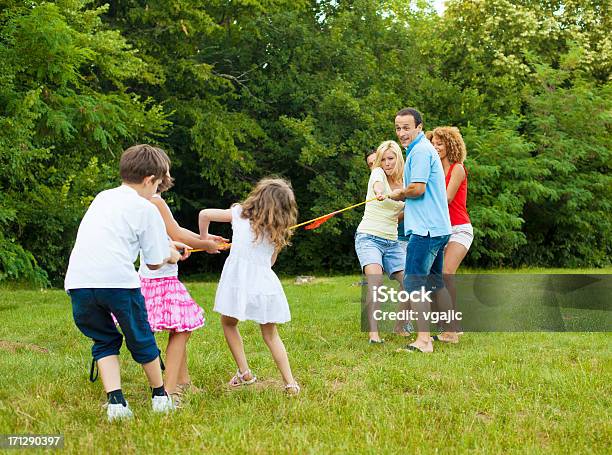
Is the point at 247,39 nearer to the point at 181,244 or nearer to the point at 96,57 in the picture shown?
the point at 96,57

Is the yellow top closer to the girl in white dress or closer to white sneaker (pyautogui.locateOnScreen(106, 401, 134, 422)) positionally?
the girl in white dress

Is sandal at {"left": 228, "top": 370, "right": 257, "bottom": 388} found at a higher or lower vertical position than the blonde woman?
lower

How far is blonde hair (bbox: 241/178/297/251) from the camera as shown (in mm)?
5027

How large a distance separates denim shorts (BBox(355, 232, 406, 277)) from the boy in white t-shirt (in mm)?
2850

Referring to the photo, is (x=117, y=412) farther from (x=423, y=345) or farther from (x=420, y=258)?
(x=420, y=258)

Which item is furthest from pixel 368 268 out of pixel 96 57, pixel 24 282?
pixel 24 282

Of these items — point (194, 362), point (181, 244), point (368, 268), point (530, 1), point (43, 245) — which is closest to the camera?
point (181, 244)

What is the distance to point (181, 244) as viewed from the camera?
5078 mm

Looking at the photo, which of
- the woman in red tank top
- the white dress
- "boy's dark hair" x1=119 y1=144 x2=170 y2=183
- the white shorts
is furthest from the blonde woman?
"boy's dark hair" x1=119 y1=144 x2=170 y2=183

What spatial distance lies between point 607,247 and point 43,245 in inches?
597

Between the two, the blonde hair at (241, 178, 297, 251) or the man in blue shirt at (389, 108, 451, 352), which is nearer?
the blonde hair at (241, 178, 297, 251)

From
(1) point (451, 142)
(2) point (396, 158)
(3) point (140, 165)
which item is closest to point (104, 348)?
(3) point (140, 165)

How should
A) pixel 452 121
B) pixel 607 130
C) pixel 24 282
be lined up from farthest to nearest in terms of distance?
1. pixel 452 121
2. pixel 607 130
3. pixel 24 282

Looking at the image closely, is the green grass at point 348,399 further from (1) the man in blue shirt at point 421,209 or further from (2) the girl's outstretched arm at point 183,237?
(2) the girl's outstretched arm at point 183,237
